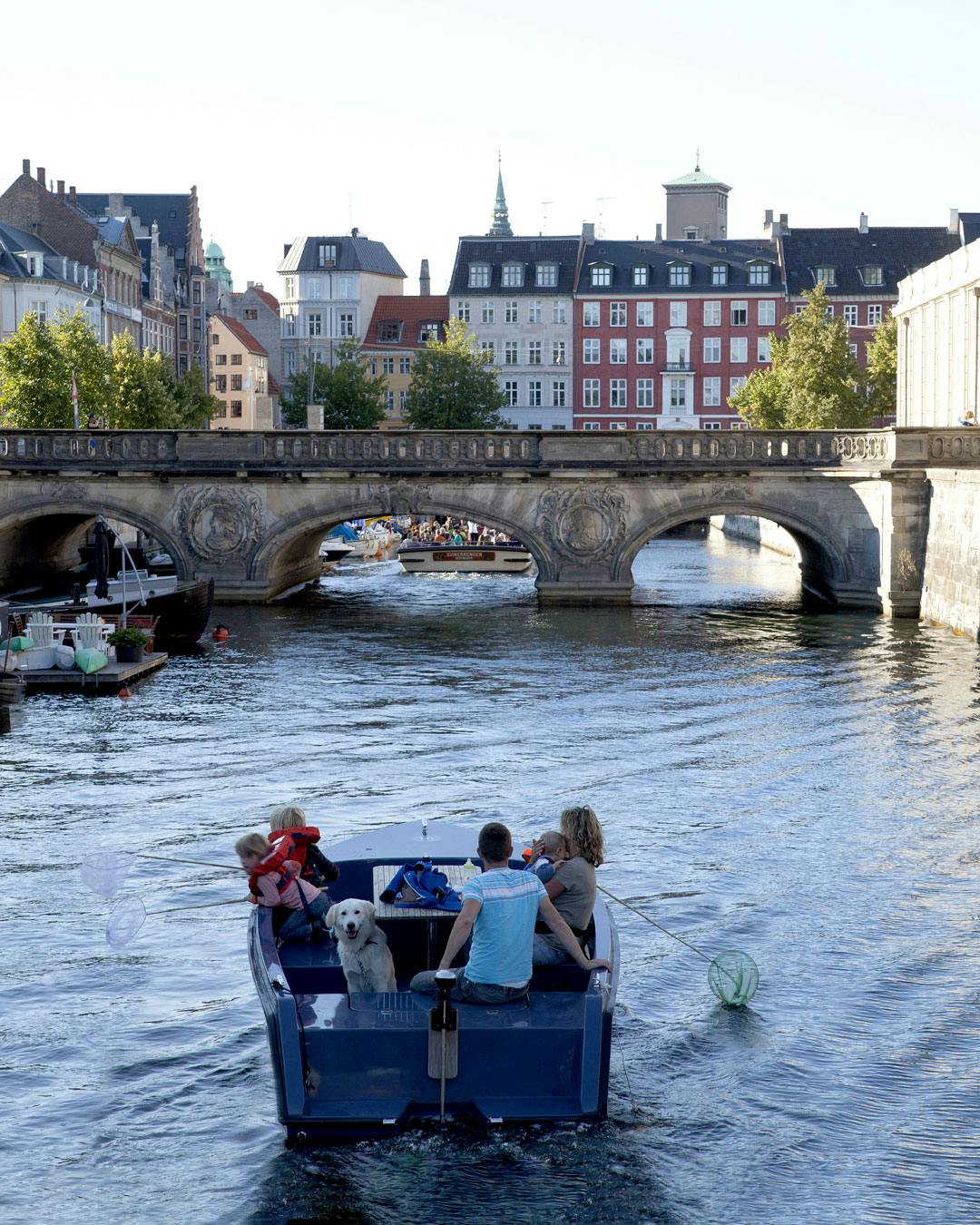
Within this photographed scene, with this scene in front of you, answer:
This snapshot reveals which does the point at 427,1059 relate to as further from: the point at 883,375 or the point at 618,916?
the point at 883,375

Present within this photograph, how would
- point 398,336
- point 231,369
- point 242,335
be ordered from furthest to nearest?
point 242,335 < point 231,369 < point 398,336

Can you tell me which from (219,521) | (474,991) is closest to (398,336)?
(219,521)

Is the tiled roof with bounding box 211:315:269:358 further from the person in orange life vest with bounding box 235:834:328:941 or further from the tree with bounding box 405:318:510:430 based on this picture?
the person in orange life vest with bounding box 235:834:328:941

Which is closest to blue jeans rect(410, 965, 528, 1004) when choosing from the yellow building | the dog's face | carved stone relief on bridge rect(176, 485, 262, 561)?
the dog's face

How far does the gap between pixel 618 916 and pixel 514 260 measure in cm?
10769

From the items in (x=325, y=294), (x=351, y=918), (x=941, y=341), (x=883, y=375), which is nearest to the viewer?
(x=351, y=918)

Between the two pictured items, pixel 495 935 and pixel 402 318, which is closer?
pixel 495 935

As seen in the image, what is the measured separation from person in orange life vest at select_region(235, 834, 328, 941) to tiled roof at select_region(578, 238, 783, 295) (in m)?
108

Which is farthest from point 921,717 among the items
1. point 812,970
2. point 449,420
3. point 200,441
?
point 449,420

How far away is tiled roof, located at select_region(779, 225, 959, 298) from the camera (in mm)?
118938

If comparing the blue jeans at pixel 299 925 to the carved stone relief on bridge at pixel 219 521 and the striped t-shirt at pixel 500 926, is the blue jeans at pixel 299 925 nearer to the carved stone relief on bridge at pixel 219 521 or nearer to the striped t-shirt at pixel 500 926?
the striped t-shirt at pixel 500 926

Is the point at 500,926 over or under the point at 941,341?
under

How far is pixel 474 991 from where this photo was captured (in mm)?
13969

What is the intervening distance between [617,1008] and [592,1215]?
4.65 m
